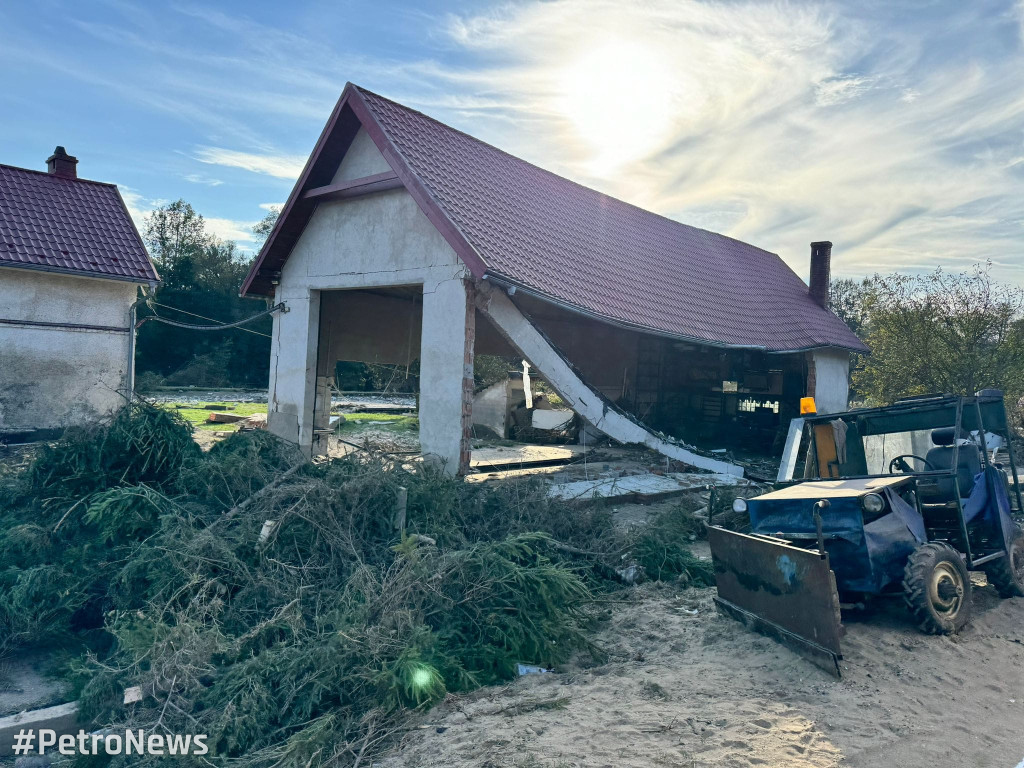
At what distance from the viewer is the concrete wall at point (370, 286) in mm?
10188

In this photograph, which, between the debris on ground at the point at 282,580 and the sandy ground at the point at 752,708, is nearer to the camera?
the sandy ground at the point at 752,708

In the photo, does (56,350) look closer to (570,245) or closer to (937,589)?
(570,245)

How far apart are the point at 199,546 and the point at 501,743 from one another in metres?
3.43

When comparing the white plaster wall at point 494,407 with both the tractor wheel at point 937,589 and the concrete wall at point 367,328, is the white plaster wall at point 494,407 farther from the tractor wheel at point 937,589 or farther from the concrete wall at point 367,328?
the tractor wheel at point 937,589

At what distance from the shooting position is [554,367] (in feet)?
34.9

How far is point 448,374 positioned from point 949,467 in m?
6.45

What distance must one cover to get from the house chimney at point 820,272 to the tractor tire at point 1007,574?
1640 cm

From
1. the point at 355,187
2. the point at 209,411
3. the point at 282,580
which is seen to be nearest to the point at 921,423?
the point at 282,580

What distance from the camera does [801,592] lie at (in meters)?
4.83

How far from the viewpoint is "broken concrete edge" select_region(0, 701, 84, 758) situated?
4922 mm

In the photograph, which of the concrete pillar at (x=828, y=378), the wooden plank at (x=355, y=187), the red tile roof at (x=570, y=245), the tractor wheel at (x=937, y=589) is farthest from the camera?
the concrete pillar at (x=828, y=378)

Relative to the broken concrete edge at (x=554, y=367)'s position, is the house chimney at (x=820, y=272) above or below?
above

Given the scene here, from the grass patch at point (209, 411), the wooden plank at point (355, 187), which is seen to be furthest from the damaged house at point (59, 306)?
the wooden plank at point (355, 187)

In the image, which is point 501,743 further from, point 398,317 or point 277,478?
point 398,317
